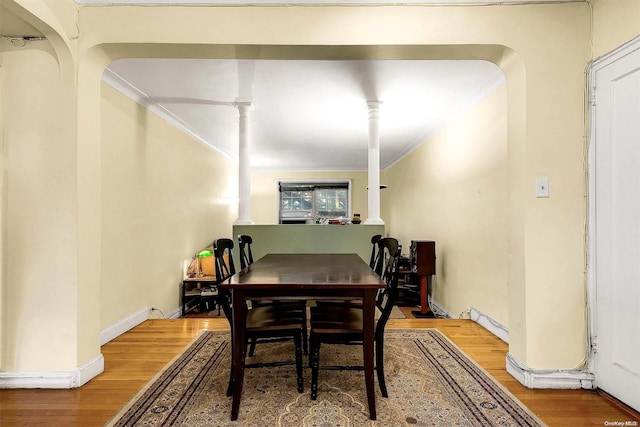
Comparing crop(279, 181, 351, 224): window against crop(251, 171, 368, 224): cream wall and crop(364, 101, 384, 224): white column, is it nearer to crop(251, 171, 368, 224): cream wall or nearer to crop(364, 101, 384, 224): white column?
crop(251, 171, 368, 224): cream wall

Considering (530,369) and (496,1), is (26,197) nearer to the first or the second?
(496,1)

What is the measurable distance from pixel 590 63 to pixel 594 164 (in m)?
0.64

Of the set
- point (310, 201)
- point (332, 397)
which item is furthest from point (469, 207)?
point (310, 201)

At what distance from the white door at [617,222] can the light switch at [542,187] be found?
0.85ft

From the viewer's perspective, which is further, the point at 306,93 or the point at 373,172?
the point at 373,172

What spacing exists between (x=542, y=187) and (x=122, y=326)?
147 inches

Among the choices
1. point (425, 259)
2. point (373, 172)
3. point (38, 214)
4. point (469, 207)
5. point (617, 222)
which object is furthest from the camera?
point (425, 259)

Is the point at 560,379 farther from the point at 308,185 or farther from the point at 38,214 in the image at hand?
the point at 308,185

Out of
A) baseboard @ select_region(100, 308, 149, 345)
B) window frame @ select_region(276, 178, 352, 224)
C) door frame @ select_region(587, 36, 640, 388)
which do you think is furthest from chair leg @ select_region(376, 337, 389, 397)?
window frame @ select_region(276, 178, 352, 224)

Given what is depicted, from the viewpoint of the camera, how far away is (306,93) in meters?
3.59

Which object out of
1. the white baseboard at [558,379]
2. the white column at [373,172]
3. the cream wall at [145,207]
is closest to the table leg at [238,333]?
the white baseboard at [558,379]

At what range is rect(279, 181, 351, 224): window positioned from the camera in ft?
29.7

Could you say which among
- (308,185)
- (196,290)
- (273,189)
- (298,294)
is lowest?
(196,290)

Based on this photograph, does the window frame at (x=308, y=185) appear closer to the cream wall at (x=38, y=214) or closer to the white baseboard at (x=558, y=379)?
the cream wall at (x=38, y=214)
